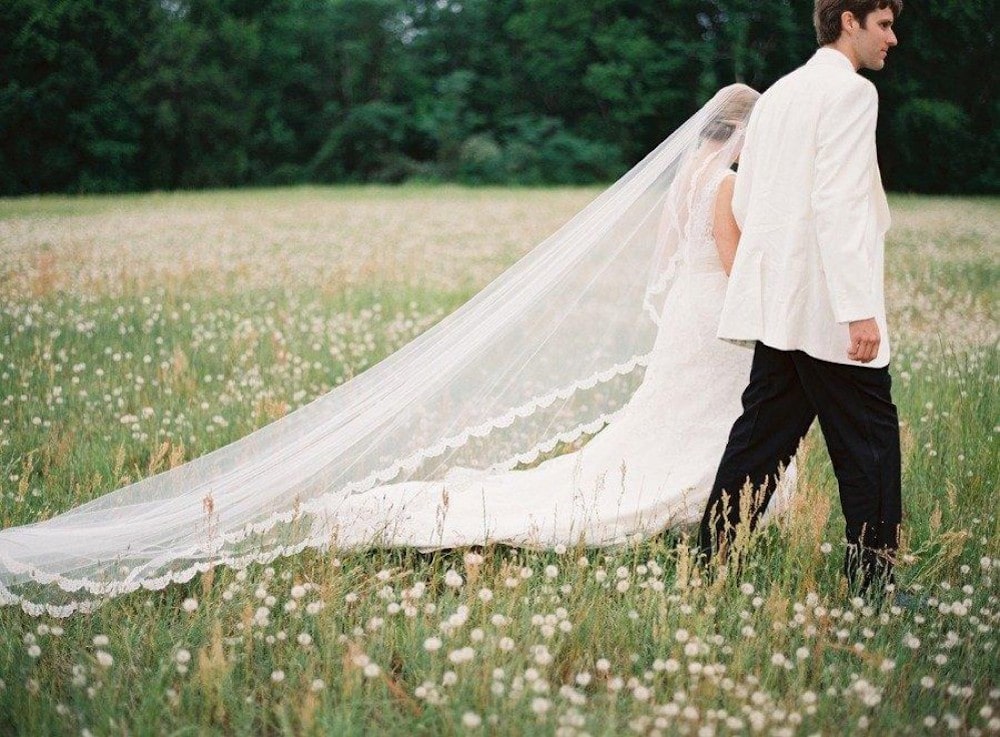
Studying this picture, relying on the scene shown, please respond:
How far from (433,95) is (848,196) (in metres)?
45.3

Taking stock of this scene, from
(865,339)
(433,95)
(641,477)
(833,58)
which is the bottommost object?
(641,477)

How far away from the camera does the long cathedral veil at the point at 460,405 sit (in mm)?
3795

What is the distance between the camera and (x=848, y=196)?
3127mm

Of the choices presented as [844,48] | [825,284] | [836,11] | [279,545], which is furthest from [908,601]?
[279,545]

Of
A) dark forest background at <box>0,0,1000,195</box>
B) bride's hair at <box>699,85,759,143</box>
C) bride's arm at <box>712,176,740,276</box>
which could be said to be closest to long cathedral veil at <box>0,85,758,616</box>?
bride's hair at <box>699,85,759,143</box>

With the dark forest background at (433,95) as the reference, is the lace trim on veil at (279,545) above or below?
below

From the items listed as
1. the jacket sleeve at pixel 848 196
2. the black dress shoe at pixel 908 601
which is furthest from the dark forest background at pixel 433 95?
the black dress shoe at pixel 908 601

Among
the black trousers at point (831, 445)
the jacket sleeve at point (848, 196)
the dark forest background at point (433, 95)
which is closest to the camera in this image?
the jacket sleeve at point (848, 196)

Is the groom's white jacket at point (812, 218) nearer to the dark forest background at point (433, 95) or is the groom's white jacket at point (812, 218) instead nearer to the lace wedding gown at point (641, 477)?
the lace wedding gown at point (641, 477)

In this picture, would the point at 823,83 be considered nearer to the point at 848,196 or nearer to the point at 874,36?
the point at 874,36

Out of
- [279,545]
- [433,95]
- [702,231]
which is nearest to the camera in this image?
[279,545]

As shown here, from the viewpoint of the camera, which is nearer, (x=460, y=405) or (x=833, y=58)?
(x=833, y=58)

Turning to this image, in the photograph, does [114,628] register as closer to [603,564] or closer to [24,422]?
[603,564]

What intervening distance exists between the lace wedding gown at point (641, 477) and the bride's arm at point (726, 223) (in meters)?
0.06
